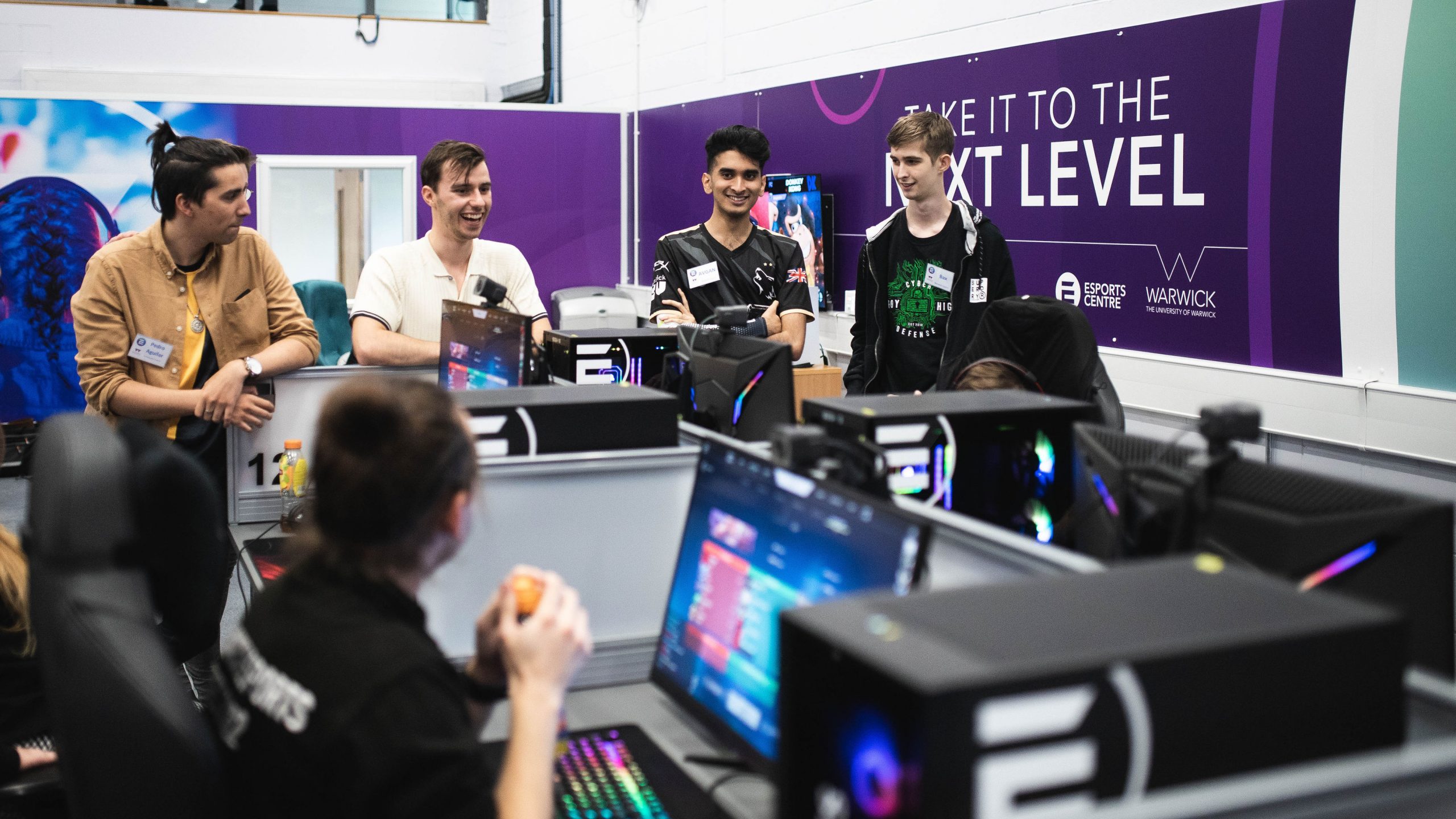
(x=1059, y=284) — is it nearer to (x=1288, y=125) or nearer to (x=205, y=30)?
(x=1288, y=125)

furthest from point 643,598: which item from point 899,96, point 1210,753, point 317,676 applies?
point 899,96

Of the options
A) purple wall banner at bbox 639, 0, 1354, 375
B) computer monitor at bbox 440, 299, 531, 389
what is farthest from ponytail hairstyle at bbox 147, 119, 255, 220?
purple wall banner at bbox 639, 0, 1354, 375

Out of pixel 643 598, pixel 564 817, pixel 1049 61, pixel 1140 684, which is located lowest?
pixel 564 817

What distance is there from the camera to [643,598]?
185 centimetres

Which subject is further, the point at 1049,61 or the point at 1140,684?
the point at 1049,61

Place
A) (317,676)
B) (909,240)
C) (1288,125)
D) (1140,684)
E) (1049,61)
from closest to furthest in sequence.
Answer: (1140,684), (317,676), (1288,125), (909,240), (1049,61)

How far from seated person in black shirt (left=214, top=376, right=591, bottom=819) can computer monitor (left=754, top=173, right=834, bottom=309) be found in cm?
427

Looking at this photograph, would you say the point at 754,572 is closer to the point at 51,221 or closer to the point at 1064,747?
the point at 1064,747

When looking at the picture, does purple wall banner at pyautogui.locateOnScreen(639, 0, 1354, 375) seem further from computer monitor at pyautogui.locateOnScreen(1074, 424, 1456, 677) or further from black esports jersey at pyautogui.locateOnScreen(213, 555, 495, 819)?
black esports jersey at pyautogui.locateOnScreen(213, 555, 495, 819)

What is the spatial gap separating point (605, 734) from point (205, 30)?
8574 millimetres

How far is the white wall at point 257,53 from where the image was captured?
26.8 ft

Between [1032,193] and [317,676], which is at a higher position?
[1032,193]

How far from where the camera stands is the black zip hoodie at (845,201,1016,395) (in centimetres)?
337

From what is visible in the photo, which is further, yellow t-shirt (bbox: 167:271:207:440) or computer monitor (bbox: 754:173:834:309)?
computer monitor (bbox: 754:173:834:309)
